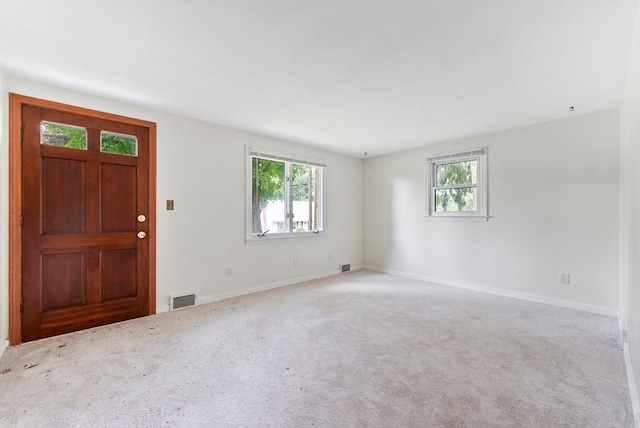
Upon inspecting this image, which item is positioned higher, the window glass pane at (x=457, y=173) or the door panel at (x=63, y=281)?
the window glass pane at (x=457, y=173)

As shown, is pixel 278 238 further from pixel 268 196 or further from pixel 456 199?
pixel 456 199

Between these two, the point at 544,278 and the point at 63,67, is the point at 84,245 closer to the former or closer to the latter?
the point at 63,67

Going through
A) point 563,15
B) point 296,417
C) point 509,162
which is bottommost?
point 296,417

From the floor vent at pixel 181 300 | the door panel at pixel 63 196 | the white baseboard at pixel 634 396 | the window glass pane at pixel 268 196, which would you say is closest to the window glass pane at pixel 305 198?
the window glass pane at pixel 268 196

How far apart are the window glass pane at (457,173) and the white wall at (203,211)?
2.31 meters

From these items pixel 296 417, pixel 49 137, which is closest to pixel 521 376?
pixel 296 417

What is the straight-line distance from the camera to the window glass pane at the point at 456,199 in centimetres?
439

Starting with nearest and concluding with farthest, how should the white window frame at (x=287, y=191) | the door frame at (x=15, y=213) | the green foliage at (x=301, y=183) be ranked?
the door frame at (x=15, y=213)
the white window frame at (x=287, y=191)
the green foliage at (x=301, y=183)

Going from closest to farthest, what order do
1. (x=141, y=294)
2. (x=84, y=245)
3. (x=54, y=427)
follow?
(x=54, y=427) < (x=84, y=245) < (x=141, y=294)

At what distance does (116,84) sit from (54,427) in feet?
8.50

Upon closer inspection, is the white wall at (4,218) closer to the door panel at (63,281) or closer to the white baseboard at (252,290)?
the door panel at (63,281)

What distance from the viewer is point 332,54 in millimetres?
2117

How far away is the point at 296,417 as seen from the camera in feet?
5.32

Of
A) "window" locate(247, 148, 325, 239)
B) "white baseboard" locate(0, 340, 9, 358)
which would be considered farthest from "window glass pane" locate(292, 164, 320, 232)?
"white baseboard" locate(0, 340, 9, 358)
